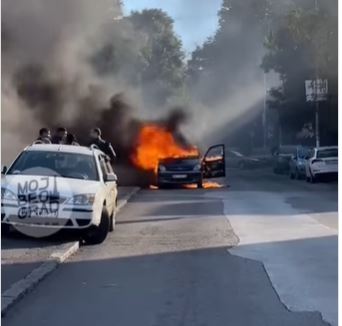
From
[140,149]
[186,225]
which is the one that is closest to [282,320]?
[186,225]

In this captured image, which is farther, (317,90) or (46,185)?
(317,90)

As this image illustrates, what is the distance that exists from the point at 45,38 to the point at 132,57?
8.86 meters

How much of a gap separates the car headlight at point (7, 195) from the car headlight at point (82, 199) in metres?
0.78

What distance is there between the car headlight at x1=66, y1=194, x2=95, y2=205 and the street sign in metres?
27.1

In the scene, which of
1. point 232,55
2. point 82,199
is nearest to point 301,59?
point 232,55

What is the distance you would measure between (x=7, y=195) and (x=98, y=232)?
146 centimetres

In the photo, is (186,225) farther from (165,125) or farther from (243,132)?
(243,132)

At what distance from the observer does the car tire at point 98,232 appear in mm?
13470

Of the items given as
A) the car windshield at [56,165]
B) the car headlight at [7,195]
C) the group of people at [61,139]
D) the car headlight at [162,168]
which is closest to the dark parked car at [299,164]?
the car headlight at [162,168]

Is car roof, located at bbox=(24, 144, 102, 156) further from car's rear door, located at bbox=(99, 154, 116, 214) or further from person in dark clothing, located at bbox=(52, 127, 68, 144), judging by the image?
person in dark clothing, located at bbox=(52, 127, 68, 144)

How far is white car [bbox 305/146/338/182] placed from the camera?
35719 millimetres

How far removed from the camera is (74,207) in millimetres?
13125

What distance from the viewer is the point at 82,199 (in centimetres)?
1323

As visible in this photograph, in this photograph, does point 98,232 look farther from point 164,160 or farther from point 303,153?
point 303,153
